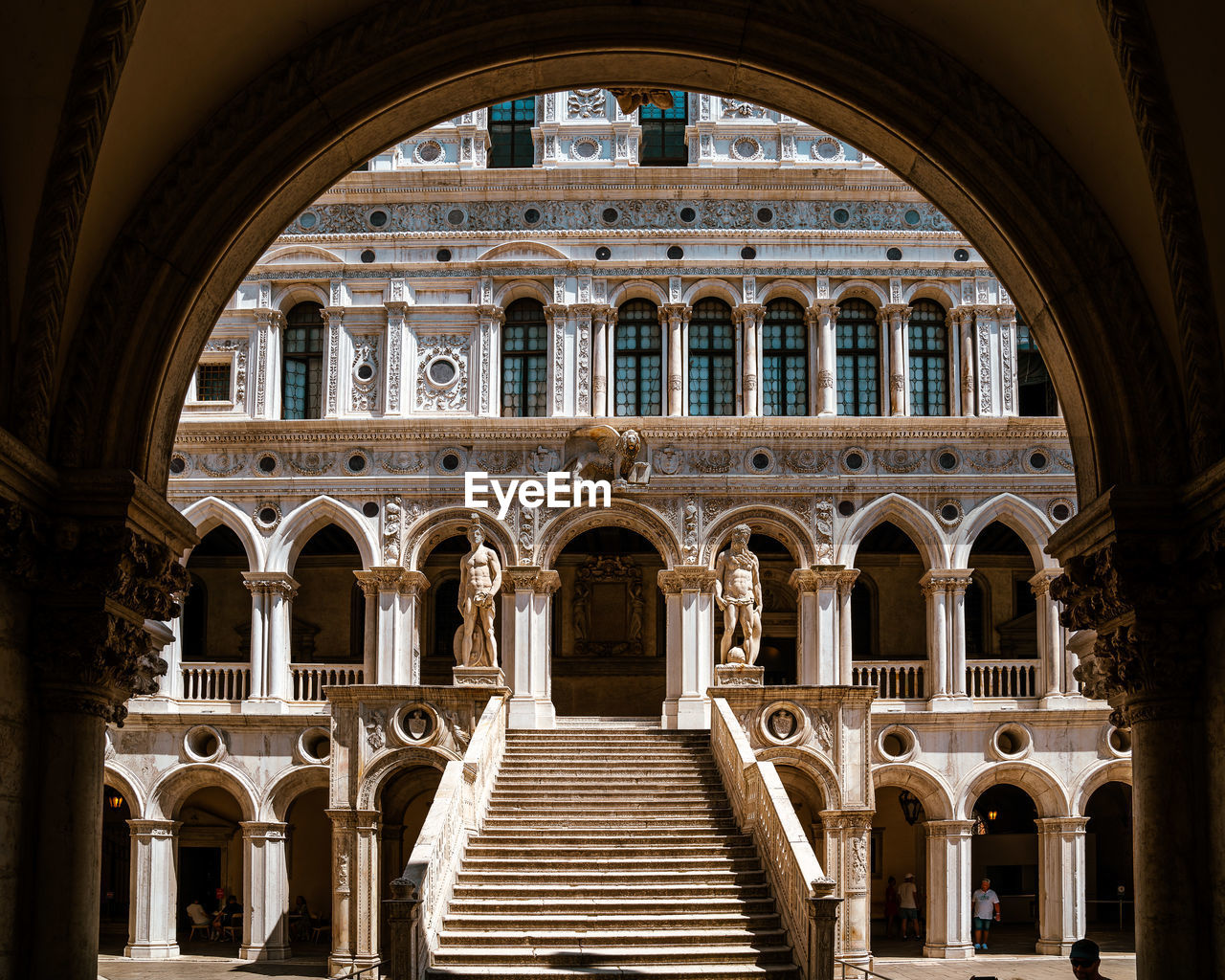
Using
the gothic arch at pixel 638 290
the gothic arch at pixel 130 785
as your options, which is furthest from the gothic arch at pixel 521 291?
the gothic arch at pixel 130 785

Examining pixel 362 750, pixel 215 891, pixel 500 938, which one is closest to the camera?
pixel 500 938

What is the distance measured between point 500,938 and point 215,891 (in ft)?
61.3

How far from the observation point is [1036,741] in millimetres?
30797

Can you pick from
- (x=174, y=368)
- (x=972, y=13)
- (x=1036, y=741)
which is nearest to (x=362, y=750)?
(x=1036, y=741)

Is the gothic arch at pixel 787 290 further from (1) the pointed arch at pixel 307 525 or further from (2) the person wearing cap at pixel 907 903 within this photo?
(2) the person wearing cap at pixel 907 903

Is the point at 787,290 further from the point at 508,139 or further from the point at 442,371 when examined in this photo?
the point at 442,371

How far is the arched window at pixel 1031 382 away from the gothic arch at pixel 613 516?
7486 mm

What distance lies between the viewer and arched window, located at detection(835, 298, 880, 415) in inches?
1268

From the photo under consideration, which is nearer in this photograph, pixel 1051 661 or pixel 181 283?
pixel 181 283

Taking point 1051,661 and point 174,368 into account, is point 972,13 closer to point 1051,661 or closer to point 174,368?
point 174,368

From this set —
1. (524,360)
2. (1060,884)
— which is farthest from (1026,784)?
(524,360)

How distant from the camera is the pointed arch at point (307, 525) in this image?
3139 centimetres

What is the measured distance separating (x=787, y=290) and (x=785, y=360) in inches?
53.7

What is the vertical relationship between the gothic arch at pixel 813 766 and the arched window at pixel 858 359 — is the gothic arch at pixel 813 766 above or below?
below
